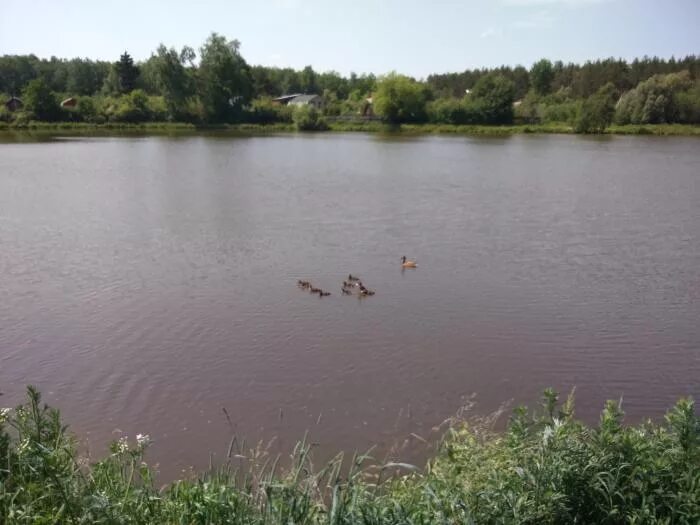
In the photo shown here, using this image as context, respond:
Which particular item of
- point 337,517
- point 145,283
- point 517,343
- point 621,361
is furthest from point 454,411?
point 145,283

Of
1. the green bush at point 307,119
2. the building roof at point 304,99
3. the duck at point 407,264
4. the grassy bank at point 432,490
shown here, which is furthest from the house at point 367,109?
the grassy bank at point 432,490

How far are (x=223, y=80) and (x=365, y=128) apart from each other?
22.1 meters

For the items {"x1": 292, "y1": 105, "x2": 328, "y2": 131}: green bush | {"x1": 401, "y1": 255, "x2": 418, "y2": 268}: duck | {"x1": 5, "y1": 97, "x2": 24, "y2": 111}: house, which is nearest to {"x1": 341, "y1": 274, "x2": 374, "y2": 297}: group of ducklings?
{"x1": 401, "y1": 255, "x2": 418, "y2": 268}: duck

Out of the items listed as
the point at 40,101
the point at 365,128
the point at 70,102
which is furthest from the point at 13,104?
the point at 365,128

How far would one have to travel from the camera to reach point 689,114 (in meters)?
83.2

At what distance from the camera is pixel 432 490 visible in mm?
5047

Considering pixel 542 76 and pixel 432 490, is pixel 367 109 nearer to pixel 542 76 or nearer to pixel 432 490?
pixel 542 76

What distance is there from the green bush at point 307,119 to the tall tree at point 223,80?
9461mm

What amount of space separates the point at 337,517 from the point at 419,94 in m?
91.7

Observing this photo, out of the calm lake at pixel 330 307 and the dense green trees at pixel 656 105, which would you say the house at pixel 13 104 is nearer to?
the calm lake at pixel 330 307

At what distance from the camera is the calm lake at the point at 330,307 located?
10133 mm

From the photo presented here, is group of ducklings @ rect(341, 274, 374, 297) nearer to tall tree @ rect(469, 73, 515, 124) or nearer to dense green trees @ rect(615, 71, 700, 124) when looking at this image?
dense green trees @ rect(615, 71, 700, 124)

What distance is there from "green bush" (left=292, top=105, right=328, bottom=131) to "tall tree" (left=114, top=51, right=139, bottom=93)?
36.6 metres

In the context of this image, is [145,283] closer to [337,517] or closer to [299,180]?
[337,517]
